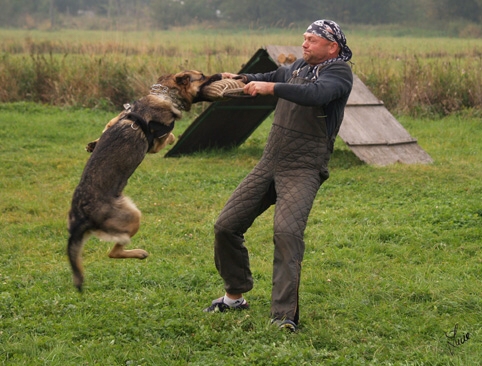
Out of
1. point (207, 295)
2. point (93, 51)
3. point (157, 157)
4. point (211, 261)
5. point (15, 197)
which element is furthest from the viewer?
point (93, 51)

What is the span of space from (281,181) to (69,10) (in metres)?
67.0

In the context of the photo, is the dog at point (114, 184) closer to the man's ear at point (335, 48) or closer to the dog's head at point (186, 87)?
the dog's head at point (186, 87)

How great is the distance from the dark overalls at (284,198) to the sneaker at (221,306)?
133 millimetres

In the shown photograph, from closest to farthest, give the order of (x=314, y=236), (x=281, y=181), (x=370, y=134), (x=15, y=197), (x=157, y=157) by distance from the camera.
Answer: (x=281, y=181) → (x=314, y=236) → (x=15, y=197) → (x=370, y=134) → (x=157, y=157)

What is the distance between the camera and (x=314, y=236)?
6.89 meters

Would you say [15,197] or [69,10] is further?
[69,10]

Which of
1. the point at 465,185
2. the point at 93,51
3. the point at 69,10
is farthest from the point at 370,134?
the point at 69,10

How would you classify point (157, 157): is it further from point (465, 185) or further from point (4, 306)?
point (4, 306)

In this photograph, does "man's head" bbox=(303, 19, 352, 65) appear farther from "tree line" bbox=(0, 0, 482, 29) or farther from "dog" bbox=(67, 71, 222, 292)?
"tree line" bbox=(0, 0, 482, 29)

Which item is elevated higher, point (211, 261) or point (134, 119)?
point (134, 119)

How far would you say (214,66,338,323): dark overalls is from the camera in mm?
4516

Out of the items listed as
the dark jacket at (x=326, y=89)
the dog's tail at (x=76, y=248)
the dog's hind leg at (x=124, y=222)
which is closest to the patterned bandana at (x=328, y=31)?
the dark jacket at (x=326, y=89)

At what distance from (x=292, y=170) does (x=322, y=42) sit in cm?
89

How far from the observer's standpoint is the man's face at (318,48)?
4.60 meters
